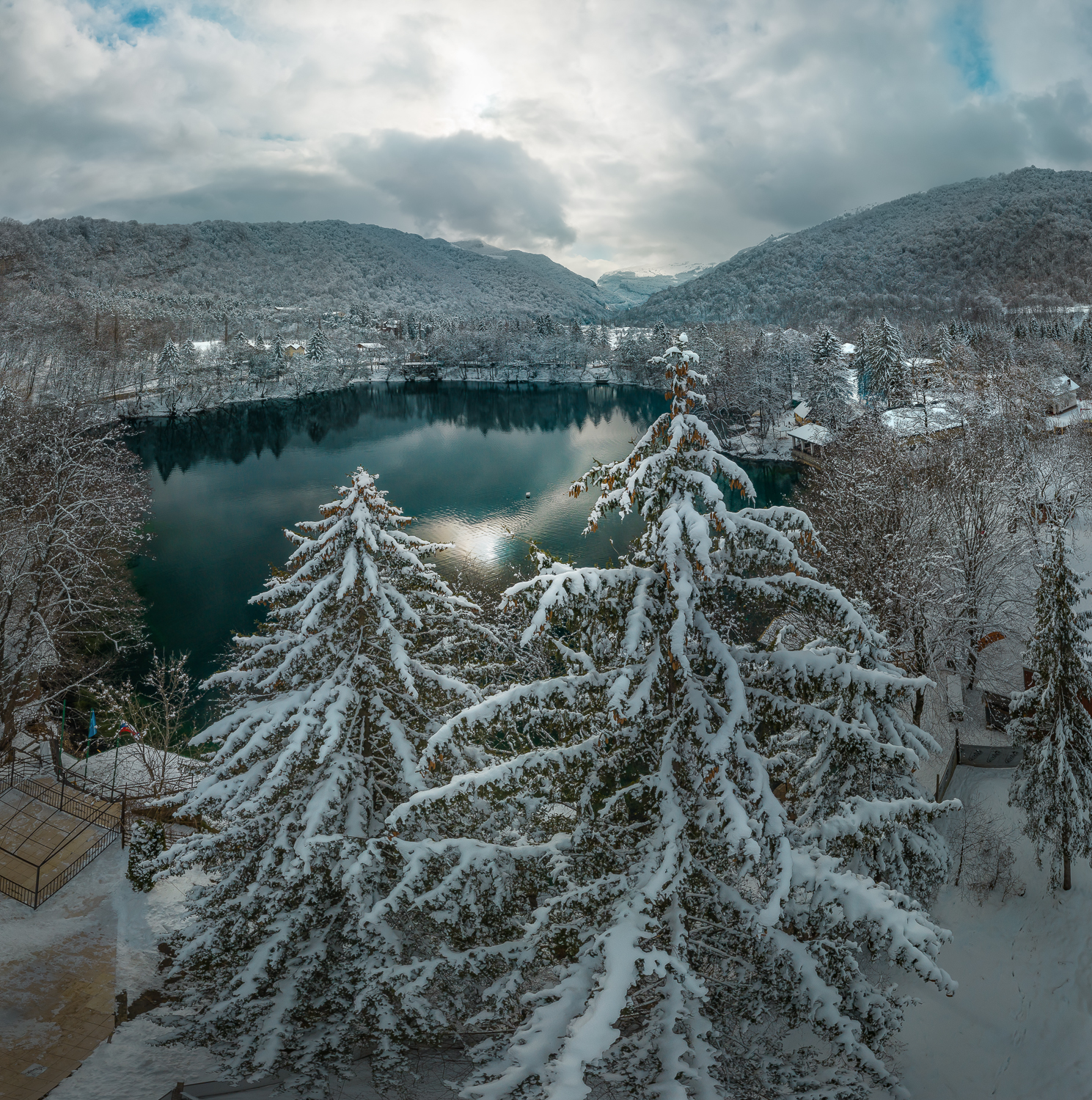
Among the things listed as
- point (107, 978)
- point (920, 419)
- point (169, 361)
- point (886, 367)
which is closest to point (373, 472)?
point (920, 419)

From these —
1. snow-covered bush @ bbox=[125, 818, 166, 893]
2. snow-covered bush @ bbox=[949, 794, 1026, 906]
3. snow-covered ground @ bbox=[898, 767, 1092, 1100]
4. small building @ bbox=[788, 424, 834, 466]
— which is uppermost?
small building @ bbox=[788, 424, 834, 466]

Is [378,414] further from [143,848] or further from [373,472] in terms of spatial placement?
[143,848]

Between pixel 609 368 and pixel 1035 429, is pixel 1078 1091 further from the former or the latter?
pixel 609 368

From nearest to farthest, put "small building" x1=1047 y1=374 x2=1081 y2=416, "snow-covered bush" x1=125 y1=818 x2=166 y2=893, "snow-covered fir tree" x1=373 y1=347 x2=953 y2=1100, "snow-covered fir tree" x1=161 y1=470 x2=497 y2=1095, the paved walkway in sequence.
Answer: "snow-covered fir tree" x1=373 y1=347 x2=953 y2=1100
"snow-covered fir tree" x1=161 y1=470 x2=497 y2=1095
the paved walkway
"snow-covered bush" x1=125 y1=818 x2=166 y2=893
"small building" x1=1047 y1=374 x2=1081 y2=416

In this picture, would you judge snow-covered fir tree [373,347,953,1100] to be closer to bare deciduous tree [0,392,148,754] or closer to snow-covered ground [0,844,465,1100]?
snow-covered ground [0,844,465,1100]

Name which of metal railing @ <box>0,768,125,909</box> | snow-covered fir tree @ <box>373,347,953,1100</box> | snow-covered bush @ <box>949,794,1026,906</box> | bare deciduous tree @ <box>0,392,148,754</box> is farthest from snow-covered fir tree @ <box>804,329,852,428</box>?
metal railing @ <box>0,768,125,909</box>
